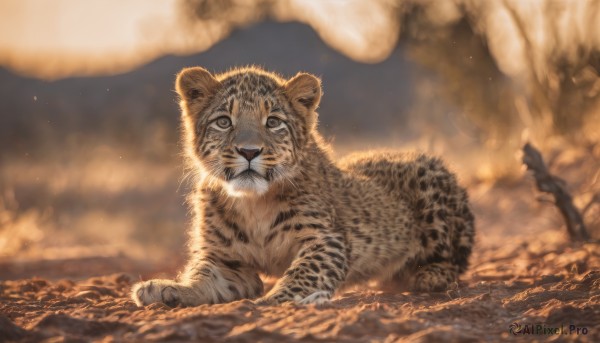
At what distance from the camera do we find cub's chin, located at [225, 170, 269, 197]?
19.8ft

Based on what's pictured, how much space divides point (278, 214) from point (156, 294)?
118cm

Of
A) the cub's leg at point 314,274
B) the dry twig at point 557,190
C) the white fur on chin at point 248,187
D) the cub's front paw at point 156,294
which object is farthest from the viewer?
the dry twig at point 557,190

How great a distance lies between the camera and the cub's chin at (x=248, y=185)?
603cm

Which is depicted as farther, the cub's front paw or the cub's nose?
the cub's nose

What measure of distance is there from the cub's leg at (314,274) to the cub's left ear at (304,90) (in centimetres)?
132

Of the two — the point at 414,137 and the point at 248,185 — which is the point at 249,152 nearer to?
the point at 248,185

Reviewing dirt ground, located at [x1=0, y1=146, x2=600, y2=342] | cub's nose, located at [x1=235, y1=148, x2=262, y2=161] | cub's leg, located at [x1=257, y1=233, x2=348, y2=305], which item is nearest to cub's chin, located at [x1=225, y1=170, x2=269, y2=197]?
cub's nose, located at [x1=235, y1=148, x2=262, y2=161]

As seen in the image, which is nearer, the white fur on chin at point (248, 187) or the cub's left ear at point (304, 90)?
the white fur on chin at point (248, 187)

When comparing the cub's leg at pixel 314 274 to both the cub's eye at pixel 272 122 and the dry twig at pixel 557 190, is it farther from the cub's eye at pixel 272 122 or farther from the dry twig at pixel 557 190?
the dry twig at pixel 557 190

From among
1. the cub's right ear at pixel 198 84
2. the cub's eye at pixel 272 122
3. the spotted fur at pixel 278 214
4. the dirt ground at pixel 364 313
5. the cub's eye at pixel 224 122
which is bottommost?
the dirt ground at pixel 364 313

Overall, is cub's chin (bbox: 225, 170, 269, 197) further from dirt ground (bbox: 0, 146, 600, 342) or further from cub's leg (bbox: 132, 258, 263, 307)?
dirt ground (bbox: 0, 146, 600, 342)

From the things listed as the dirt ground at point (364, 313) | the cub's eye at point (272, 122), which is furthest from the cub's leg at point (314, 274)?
the cub's eye at point (272, 122)

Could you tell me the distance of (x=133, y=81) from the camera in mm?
50969

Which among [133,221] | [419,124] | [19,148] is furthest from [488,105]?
[19,148]
